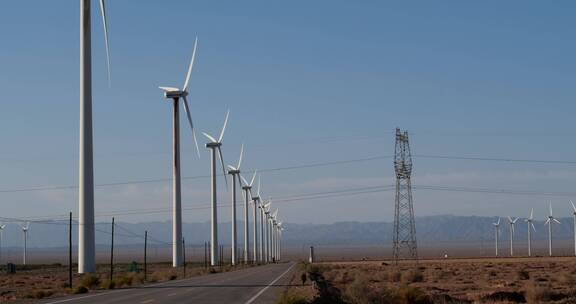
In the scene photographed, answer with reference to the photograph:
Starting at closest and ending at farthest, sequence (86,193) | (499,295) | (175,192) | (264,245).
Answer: (499,295)
(86,193)
(175,192)
(264,245)

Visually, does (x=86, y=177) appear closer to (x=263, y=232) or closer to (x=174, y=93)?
(x=174, y=93)

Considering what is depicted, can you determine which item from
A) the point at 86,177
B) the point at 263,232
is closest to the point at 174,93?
the point at 86,177

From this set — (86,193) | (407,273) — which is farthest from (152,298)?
(407,273)

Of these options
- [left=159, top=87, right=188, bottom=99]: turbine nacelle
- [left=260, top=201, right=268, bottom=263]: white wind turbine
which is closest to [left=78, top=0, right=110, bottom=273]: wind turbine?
[left=159, top=87, right=188, bottom=99]: turbine nacelle

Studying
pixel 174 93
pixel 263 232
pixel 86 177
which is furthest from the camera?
pixel 263 232

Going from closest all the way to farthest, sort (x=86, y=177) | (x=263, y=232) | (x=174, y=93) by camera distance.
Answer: (x=86, y=177)
(x=174, y=93)
(x=263, y=232)

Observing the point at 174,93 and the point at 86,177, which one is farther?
the point at 174,93

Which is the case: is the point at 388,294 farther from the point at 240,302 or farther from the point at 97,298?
the point at 97,298

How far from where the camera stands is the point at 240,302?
1346 inches

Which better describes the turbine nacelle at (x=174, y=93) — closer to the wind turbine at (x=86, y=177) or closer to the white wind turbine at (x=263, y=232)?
the wind turbine at (x=86, y=177)


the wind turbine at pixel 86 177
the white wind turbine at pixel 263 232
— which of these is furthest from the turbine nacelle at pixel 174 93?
the white wind turbine at pixel 263 232

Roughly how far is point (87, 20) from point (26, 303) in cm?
2617

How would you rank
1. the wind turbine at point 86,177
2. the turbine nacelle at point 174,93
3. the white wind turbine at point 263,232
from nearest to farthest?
the wind turbine at point 86,177 < the turbine nacelle at point 174,93 < the white wind turbine at point 263,232

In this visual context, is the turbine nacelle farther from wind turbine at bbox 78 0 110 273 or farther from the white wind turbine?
the white wind turbine
